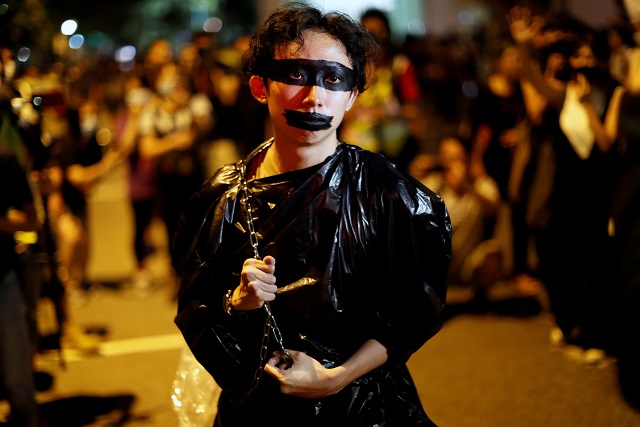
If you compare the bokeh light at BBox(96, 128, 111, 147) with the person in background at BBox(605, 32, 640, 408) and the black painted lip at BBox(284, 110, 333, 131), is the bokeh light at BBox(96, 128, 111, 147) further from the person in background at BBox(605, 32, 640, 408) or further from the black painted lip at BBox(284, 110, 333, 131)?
the black painted lip at BBox(284, 110, 333, 131)

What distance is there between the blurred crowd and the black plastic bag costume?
1.55 metres

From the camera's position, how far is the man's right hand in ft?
6.70

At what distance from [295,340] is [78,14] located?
38.2 m

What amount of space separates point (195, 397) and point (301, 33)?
1.33 meters

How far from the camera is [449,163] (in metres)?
6.64

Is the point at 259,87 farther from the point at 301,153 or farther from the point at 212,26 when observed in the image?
the point at 212,26

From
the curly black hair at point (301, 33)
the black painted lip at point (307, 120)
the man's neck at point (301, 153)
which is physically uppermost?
the curly black hair at point (301, 33)

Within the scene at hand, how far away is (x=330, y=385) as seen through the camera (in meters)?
2.15

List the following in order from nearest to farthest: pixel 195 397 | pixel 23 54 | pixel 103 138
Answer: pixel 195 397 < pixel 23 54 < pixel 103 138

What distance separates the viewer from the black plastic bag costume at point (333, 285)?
7.31 ft

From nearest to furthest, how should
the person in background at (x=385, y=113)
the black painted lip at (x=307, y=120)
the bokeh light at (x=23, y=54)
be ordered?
the black painted lip at (x=307, y=120) < the bokeh light at (x=23, y=54) < the person in background at (x=385, y=113)

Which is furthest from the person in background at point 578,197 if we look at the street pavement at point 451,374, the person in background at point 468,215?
the person in background at point 468,215

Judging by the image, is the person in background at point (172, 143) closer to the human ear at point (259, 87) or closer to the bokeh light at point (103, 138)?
the bokeh light at point (103, 138)

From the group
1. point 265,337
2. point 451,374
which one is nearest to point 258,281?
point 265,337
